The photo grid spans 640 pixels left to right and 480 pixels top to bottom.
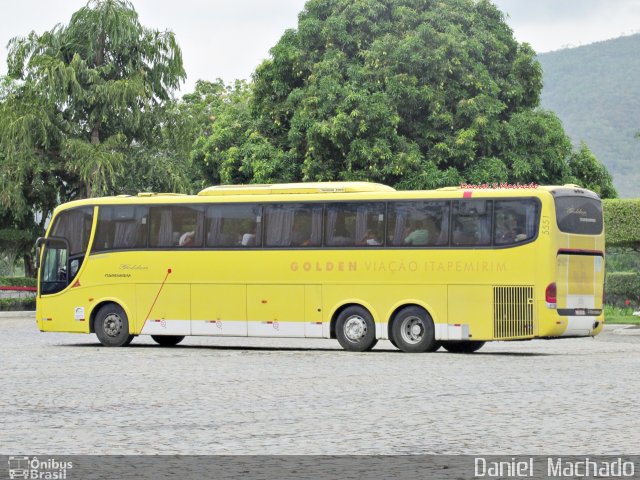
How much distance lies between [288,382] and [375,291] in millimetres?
8144

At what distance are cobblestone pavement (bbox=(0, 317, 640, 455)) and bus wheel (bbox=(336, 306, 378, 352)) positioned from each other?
0.33 meters

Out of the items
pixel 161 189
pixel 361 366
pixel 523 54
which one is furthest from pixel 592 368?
pixel 161 189

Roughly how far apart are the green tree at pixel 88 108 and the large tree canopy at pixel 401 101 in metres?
5.43

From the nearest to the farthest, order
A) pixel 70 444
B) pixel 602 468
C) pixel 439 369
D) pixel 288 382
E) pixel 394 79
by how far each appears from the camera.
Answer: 1. pixel 602 468
2. pixel 70 444
3. pixel 288 382
4. pixel 439 369
5. pixel 394 79

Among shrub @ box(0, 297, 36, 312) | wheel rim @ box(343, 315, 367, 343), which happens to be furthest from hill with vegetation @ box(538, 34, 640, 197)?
wheel rim @ box(343, 315, 367, 343)

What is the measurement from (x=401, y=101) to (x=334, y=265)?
718 inches

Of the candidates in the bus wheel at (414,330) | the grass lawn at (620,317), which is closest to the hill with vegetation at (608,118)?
the grass lawn at (620,317)

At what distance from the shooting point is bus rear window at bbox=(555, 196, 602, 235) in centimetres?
2448

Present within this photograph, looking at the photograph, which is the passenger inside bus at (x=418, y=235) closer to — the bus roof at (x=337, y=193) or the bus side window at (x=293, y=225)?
the bus roof at (x=337, y=193)

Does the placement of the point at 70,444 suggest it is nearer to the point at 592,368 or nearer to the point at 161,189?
the point at 592,368

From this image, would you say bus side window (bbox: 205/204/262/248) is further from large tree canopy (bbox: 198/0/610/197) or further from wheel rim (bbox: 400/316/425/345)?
large tree canopy (bbox: 198/0/610/197)

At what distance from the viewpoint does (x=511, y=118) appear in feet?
150

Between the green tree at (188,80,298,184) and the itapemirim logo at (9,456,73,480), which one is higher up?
the green tree at (188,80,298,184)

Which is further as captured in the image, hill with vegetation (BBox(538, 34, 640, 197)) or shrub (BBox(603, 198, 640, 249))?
hill with vegetation (BBox(538, 34, 640, 197))
